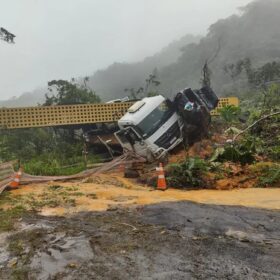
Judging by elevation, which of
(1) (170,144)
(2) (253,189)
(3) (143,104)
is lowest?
(2) (253,189)

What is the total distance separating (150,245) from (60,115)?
1428 centimetres

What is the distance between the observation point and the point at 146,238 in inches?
237

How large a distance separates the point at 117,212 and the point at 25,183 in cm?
530

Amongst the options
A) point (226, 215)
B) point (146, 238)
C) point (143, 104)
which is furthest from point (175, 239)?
point (143, 104)

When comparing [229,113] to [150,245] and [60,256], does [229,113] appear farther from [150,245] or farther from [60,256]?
[60,256]

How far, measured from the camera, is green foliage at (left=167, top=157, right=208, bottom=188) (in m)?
11.2

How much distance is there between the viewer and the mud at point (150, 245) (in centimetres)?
471

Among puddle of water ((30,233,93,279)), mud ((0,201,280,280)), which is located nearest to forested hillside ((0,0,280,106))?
mud ((0,201,280,280))

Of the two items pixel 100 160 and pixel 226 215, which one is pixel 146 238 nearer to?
pixel 226 215

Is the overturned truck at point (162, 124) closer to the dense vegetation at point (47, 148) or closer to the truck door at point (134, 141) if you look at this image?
the truck door at point (134, 141)

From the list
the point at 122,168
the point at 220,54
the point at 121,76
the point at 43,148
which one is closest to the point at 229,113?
the point at 122,168

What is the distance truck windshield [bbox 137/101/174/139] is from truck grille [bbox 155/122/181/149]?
1.20 feet

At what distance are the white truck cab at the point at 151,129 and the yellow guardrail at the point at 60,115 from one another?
12.1 ft

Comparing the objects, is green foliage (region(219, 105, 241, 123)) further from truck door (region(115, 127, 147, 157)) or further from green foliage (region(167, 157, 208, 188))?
green foliage (region(167, 157, 208, 188))
